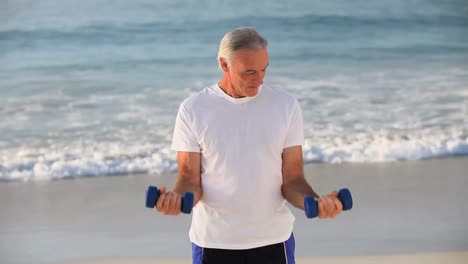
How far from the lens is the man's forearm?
237 centimetres

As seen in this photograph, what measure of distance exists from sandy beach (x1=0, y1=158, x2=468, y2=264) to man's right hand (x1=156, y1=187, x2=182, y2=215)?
2024mm

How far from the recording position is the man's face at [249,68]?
230cm

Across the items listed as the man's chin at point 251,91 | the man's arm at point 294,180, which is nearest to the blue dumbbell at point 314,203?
the man's arm at point 294,180

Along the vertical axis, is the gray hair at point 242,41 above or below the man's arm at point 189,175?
above

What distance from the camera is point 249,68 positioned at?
2.30 metres

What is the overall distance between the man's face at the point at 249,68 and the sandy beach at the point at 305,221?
78.1 inches

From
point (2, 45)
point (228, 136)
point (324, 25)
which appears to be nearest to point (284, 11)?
point (324, 25)

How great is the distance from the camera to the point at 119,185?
5875 millimetres

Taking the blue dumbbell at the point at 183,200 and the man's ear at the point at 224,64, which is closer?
the blue dumbbell at the point at 183,200

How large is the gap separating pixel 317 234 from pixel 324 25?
5.57 m

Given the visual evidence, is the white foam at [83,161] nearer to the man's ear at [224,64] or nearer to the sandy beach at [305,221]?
the sandy beach at [305,221]

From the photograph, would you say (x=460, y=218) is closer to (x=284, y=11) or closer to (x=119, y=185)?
(x=119, y=185)

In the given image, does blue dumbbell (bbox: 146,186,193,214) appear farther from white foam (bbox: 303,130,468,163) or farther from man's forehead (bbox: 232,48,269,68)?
white foam (bbox: 303,130,468,163)

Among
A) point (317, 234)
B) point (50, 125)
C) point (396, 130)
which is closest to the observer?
point (317, 234)
